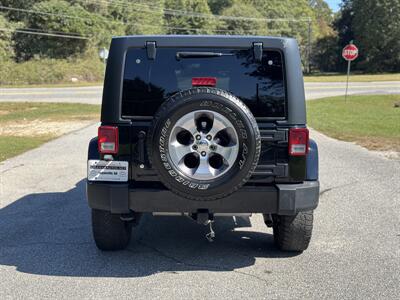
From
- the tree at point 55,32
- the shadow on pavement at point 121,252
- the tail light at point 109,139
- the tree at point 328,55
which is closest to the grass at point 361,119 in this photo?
the shadow on pavement at point 121,252

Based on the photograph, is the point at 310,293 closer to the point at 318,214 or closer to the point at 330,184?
the point at 318,214

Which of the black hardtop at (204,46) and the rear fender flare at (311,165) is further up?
the black hardtop at (204,46)

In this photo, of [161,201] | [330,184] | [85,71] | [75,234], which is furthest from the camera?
[85,71]

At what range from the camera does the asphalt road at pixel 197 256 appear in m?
4.07

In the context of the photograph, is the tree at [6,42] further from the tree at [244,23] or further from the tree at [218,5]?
the tree at [218,5]

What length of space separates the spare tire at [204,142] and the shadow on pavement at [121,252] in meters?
0.89

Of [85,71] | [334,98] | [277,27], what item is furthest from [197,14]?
[334,98]

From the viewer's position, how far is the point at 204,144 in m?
4.04

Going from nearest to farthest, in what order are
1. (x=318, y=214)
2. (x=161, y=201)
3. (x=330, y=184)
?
(x=161, y=201)
(x=318, y=214)
(x=330, y=184)

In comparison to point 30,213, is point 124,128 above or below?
above

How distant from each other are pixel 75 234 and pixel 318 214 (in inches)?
113

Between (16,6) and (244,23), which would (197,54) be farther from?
(244,23)

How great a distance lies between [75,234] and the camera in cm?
554

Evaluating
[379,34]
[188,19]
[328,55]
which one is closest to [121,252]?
[379,34]
